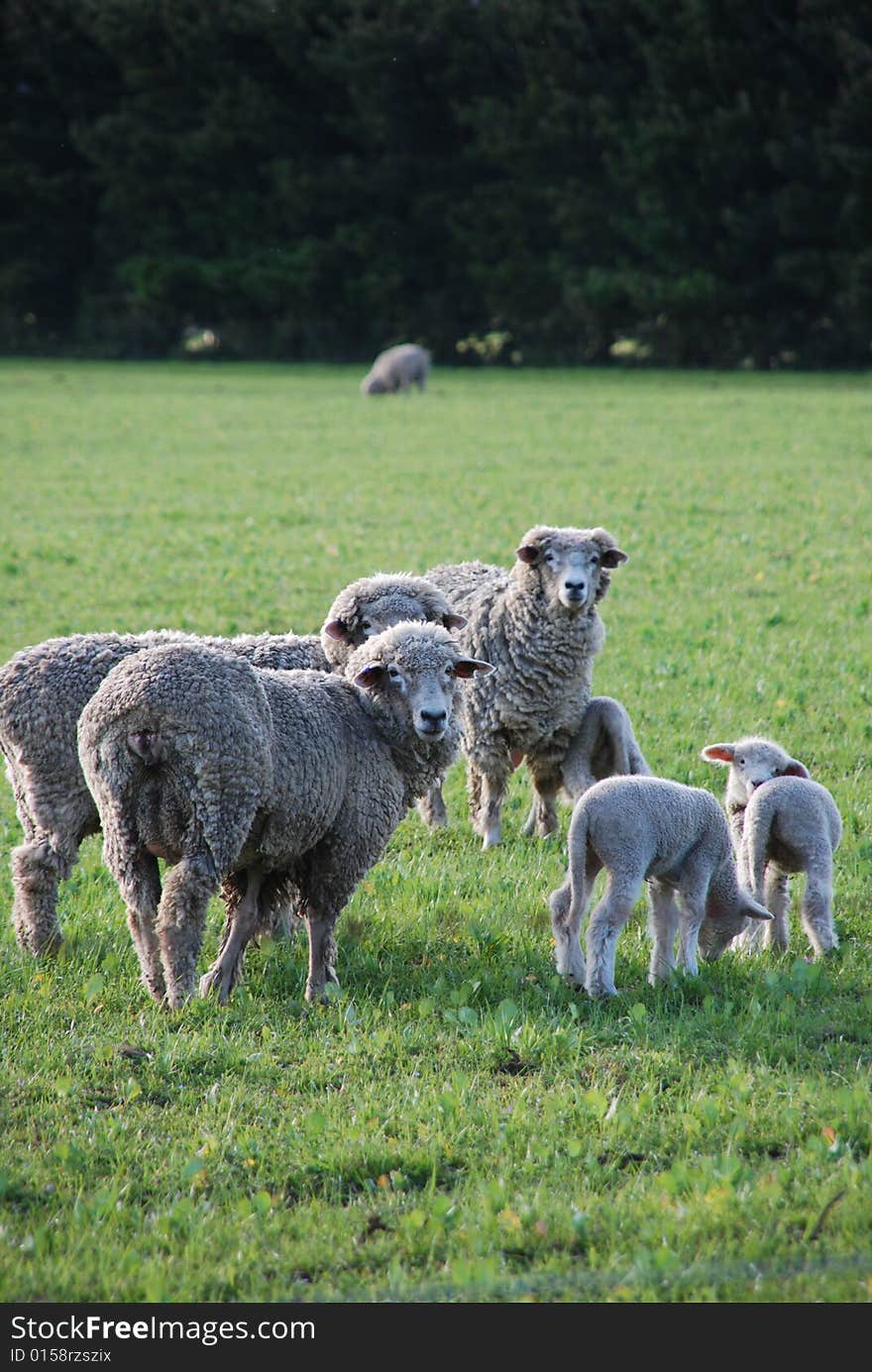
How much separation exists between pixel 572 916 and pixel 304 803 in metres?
1.08

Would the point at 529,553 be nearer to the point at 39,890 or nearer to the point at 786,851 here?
the point at 786,851

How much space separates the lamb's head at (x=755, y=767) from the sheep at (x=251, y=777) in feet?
4.15

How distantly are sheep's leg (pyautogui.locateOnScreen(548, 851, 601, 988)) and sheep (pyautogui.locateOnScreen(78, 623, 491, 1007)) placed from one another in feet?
2.42

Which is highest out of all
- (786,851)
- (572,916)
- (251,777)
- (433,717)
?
(433,717)

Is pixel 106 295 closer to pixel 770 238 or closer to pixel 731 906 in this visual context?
pixel 770 238

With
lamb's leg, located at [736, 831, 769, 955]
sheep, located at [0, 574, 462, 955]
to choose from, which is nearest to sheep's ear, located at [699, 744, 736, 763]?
lamb's leg, located at [736, 831, 769, 955]

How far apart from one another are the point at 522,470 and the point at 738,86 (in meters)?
25.6

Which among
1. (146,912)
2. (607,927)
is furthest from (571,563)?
(146,912)

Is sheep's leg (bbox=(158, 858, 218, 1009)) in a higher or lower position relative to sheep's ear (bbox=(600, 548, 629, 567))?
lower

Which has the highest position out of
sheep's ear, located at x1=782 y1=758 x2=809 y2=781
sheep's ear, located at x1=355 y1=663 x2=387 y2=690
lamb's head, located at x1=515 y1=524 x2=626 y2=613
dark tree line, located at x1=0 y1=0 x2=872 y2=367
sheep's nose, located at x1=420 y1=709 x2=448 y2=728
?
dark tree line, located at x1=0 y1=0 x2=872 y2=367

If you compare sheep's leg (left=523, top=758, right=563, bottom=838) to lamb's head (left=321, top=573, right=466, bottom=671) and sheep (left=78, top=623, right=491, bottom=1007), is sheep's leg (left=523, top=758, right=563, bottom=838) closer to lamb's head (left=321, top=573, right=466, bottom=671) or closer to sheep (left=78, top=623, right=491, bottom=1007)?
lamb's head (left=321, top=573, right=466, bottom=671)

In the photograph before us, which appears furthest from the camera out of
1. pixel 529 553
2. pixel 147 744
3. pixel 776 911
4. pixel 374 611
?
pixel 529 553

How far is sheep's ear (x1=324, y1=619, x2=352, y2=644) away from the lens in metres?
6.76

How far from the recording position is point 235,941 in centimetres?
565
